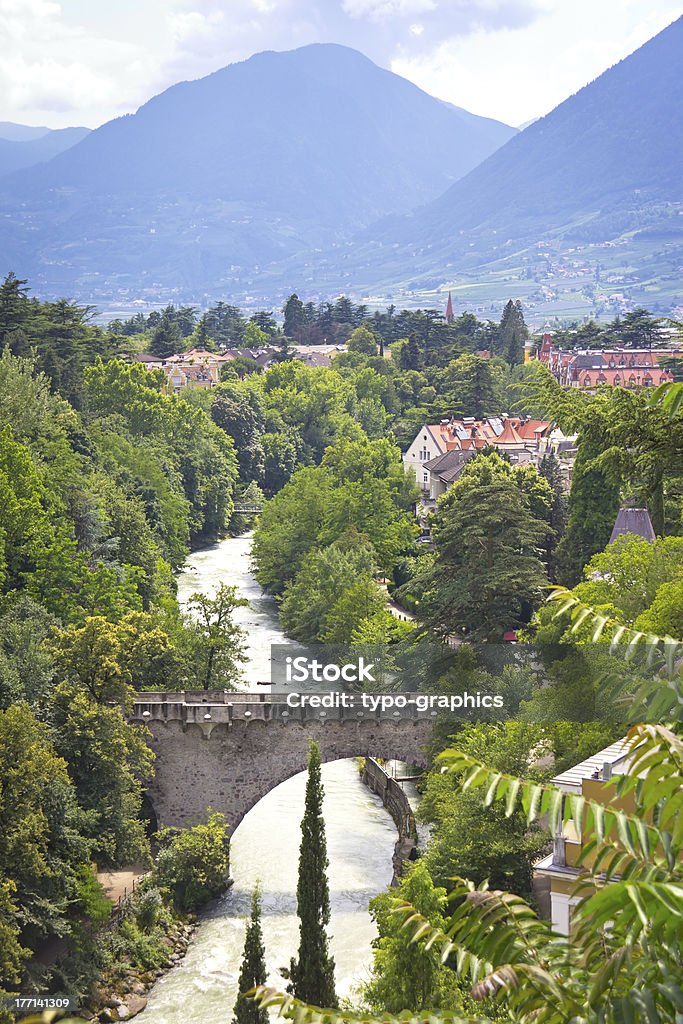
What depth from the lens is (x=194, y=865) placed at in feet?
118

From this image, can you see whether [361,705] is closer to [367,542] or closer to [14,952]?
[14,952]

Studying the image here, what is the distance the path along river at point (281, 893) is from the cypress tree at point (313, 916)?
1790 mm

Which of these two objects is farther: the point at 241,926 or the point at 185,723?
the point at 185,723

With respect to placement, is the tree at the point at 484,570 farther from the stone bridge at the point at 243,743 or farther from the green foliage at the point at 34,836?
the green foliage at the point at 34,836

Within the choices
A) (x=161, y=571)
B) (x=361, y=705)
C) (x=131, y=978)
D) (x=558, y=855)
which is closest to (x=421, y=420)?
(x=161, y=571)

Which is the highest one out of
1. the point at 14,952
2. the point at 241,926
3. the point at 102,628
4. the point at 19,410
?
the point at 19,410

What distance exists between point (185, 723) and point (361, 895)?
6.49 m

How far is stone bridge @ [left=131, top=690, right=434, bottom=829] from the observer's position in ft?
125

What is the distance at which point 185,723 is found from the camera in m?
38.1

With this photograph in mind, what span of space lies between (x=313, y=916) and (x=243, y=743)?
1080cm

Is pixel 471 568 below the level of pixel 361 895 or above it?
above

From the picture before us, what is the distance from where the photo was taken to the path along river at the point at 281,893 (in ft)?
97.9

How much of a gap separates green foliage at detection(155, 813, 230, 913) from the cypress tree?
675 centimetres

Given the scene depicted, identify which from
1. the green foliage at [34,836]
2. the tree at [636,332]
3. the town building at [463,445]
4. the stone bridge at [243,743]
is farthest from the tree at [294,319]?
the green foliage at [34,836]
